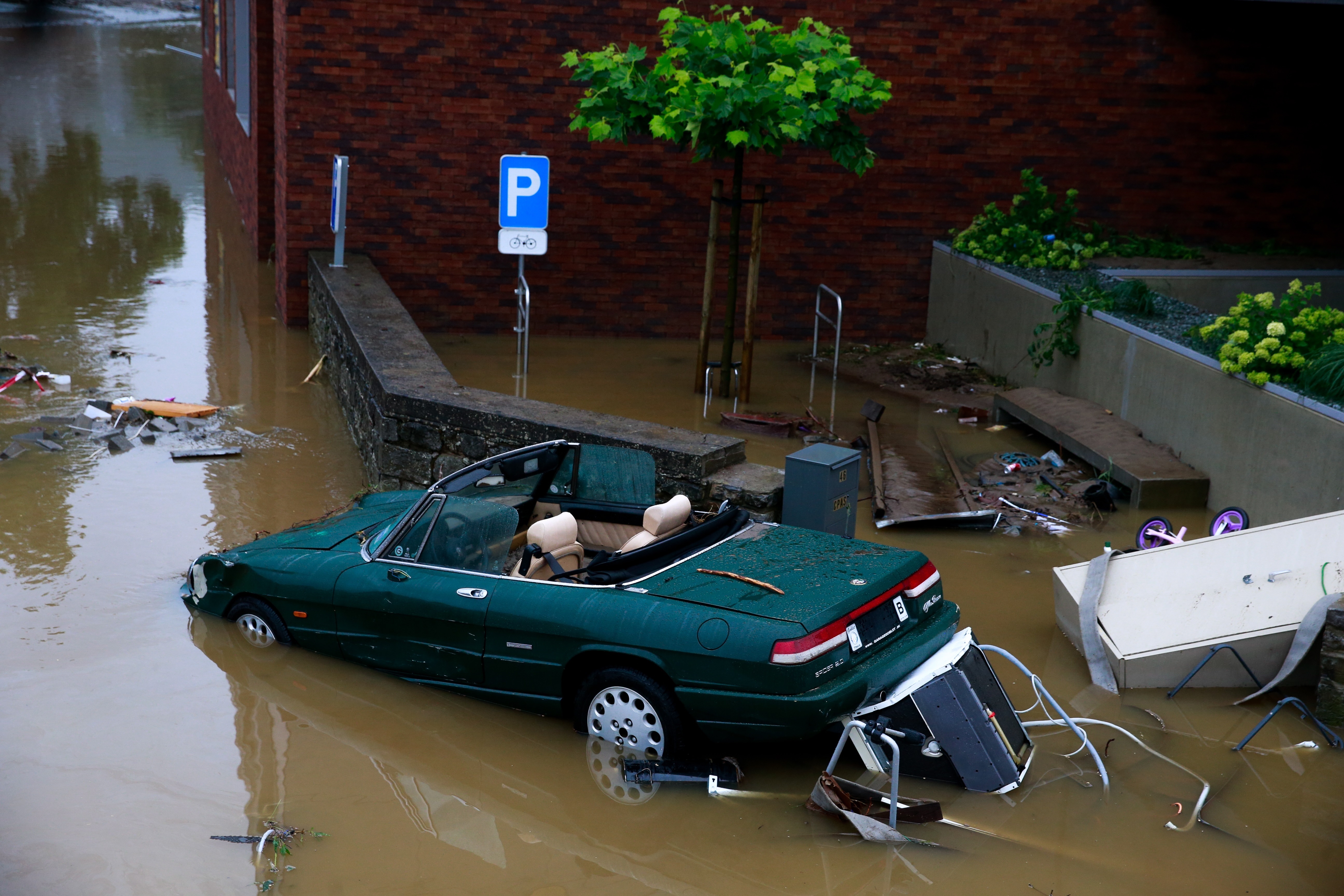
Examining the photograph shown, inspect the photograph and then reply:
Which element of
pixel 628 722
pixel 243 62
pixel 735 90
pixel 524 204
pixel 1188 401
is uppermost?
pixel 243 62

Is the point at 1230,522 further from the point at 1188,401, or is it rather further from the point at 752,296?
the point at 752,296

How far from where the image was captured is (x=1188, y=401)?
9961 millimetres

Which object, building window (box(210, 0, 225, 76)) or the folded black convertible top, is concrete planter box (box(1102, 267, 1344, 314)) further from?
building window (box(210, 0, 225, 76))

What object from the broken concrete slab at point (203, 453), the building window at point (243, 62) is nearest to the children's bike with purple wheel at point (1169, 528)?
the broken concrete slab at point (203, 453)

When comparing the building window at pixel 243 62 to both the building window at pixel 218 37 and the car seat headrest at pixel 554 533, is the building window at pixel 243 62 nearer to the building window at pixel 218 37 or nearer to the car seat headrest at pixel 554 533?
the building window at pixel 218 37

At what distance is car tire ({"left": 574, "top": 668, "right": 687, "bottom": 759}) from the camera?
5652mm

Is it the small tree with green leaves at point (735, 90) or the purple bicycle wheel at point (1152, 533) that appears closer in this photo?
the purple bicycle wheel at point (1152, 533)

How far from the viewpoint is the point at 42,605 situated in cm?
724

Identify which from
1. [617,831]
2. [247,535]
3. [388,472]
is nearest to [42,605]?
[247,535]

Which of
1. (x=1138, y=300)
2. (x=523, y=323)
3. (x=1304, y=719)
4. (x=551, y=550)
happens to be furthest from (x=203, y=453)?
(x=1138, y=300)

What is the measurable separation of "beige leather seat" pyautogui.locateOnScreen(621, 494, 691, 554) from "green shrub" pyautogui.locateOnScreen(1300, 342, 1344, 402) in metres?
4.90

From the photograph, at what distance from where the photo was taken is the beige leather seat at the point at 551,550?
620 centimetres

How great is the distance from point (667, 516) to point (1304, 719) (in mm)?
3354

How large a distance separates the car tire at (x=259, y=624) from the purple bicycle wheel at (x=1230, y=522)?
564 cm
